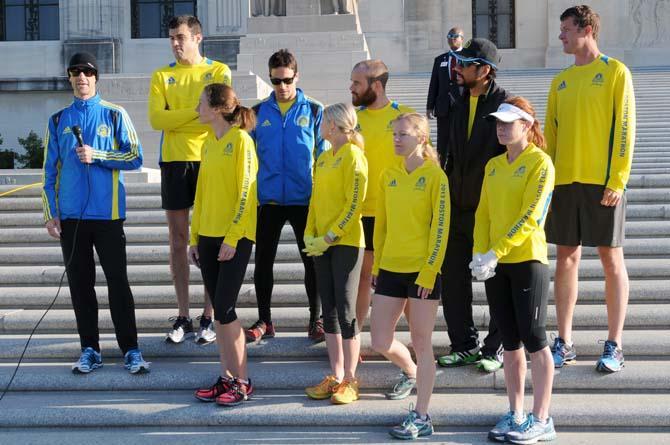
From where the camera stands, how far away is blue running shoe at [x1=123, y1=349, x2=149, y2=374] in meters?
5.96

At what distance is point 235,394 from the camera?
217 inches

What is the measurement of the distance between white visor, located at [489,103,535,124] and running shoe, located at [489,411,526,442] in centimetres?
166

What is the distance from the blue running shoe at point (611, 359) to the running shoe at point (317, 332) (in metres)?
1.88

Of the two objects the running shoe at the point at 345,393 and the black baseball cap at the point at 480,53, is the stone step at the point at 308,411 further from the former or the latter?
the black baseball cap at the point at 480,53

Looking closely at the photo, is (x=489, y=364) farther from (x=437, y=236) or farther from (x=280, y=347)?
(x=280, y=347)

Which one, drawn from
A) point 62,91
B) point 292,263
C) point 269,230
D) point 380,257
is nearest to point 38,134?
point 62,91

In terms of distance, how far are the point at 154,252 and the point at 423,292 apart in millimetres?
3525

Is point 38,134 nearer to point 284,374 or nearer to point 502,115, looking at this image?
point 284,374

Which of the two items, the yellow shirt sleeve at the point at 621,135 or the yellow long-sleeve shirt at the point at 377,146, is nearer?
the yellow shirt sleeve at the point at 621,135

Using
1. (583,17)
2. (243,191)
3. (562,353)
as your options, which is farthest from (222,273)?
(583,17)

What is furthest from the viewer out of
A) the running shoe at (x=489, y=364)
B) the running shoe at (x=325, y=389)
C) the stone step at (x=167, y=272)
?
the stone step at (x=167, y=272)

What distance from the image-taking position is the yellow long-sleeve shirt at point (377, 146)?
5.89m

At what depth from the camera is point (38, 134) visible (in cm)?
1762

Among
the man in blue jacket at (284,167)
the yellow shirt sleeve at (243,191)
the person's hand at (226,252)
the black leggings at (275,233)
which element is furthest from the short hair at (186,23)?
the person's hand at (226,252)
